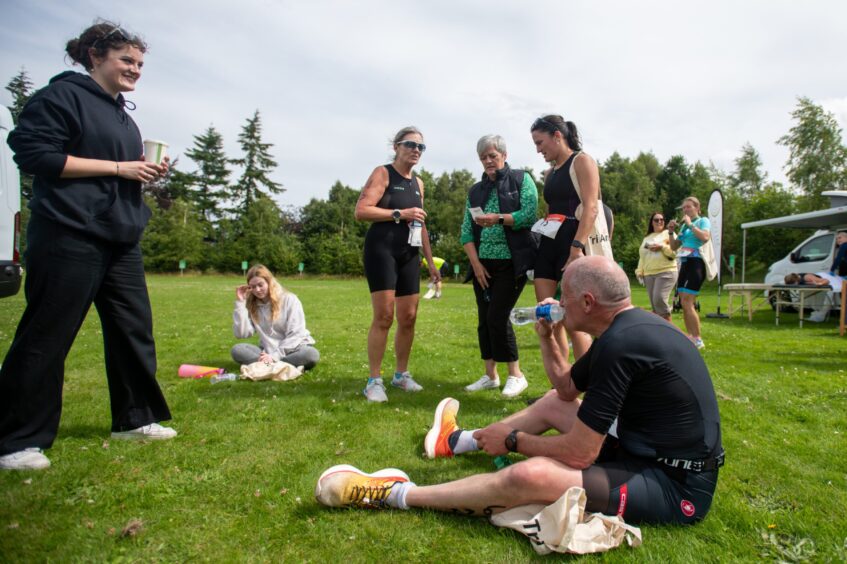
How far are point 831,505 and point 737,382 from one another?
9.98 ft

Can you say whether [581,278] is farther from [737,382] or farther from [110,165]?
[737,382]

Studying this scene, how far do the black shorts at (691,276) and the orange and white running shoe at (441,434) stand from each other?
5770 millimetres

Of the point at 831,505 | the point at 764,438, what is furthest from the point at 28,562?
the point at 764,438

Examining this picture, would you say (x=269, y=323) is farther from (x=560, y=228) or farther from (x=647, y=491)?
(x=647, y=491)

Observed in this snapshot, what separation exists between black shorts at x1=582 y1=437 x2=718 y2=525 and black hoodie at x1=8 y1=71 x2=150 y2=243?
307cm

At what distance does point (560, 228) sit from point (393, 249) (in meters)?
1.49

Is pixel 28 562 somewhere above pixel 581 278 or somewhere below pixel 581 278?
below

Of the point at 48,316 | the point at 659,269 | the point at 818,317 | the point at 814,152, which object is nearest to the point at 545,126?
the point at 48,316

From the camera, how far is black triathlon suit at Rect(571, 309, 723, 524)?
2172mm

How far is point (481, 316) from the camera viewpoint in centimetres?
523

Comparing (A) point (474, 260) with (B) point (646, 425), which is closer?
(B) point (646, 425)

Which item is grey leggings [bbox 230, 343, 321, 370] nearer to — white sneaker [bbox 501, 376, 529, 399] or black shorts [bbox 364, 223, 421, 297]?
black shorts [bbox 364, 223, 421, 297]

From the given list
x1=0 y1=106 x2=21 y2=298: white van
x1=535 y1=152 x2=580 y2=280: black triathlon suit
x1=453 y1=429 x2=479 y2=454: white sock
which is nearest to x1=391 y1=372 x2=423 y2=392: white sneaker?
Answer: x1=535 y1=152 x2=580 y2=280: black triathlon suit

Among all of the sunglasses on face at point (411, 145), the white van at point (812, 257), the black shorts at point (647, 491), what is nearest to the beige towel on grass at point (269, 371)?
the sunglasses on face at point (411, 145)
